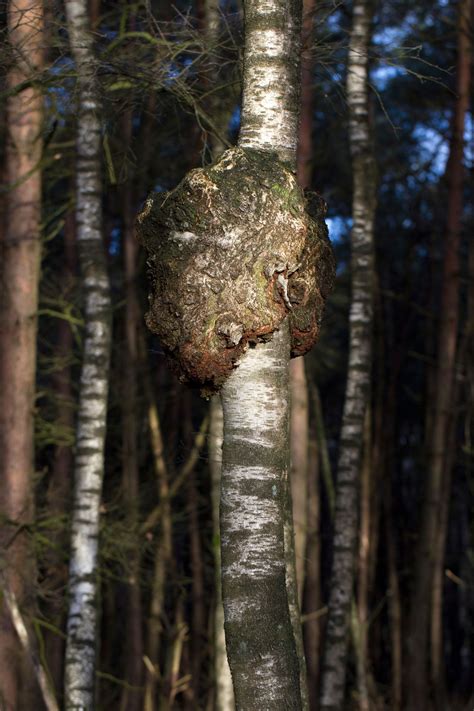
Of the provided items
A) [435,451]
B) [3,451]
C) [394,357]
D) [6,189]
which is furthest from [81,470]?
[394,357]

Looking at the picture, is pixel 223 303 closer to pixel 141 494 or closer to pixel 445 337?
pixel 445 337

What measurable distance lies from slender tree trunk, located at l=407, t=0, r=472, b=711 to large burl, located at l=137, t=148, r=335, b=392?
694 centimetres

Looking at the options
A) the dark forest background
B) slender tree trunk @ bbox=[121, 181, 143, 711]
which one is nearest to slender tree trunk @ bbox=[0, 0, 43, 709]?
the dark forest background

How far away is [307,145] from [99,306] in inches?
135

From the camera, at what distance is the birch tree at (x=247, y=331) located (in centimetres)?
350

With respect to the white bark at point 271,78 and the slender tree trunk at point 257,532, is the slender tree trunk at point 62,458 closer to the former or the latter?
the white bark at point 271,78

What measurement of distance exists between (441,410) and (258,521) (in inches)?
282

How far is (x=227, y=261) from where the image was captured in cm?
363

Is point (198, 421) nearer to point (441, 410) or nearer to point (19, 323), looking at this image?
point (441, 410)

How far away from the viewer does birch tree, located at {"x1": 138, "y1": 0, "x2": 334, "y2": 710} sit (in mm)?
3502

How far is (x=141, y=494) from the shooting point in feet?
40.0

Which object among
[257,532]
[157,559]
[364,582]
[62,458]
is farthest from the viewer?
[157,559]

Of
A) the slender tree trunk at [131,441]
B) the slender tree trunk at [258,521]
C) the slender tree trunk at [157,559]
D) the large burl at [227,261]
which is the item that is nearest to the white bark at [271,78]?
the slender tree trunk at [258,521]

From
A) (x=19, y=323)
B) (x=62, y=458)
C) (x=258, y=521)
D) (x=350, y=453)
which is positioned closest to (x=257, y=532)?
(x=258, y=521)
